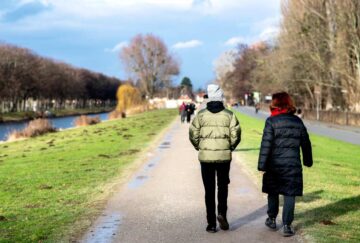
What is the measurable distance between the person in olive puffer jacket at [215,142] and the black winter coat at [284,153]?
48cm

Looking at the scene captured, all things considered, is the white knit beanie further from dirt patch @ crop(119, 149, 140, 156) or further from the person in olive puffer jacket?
dirt patch @ crop(119, 149, 140, 156)

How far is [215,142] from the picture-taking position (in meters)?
7.29

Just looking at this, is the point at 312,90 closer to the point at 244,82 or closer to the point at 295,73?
the point at 295,73

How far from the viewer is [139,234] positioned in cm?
712

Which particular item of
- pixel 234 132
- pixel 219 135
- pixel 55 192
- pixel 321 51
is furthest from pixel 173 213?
pixel 321 51

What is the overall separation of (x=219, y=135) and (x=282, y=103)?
3.12ft

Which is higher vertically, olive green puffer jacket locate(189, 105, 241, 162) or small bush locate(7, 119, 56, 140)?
olive green puffer jacket locate(189, 105, 241, 162)

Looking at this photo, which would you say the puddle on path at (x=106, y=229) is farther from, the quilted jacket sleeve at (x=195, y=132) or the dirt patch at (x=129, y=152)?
the dirt patch at (x=129, y=152)

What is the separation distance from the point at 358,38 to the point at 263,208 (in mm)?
44095

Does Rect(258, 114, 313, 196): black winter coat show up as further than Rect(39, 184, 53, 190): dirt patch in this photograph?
No

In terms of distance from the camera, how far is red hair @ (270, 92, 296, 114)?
23.3 ft

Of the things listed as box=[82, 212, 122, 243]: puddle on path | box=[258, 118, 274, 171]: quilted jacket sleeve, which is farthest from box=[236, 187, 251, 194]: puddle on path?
box=[258, 118, 274, 171]: quilted jacket sleeve

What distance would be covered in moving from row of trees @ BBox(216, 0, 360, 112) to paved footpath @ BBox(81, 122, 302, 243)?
131 feet

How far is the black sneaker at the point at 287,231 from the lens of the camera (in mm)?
6938
